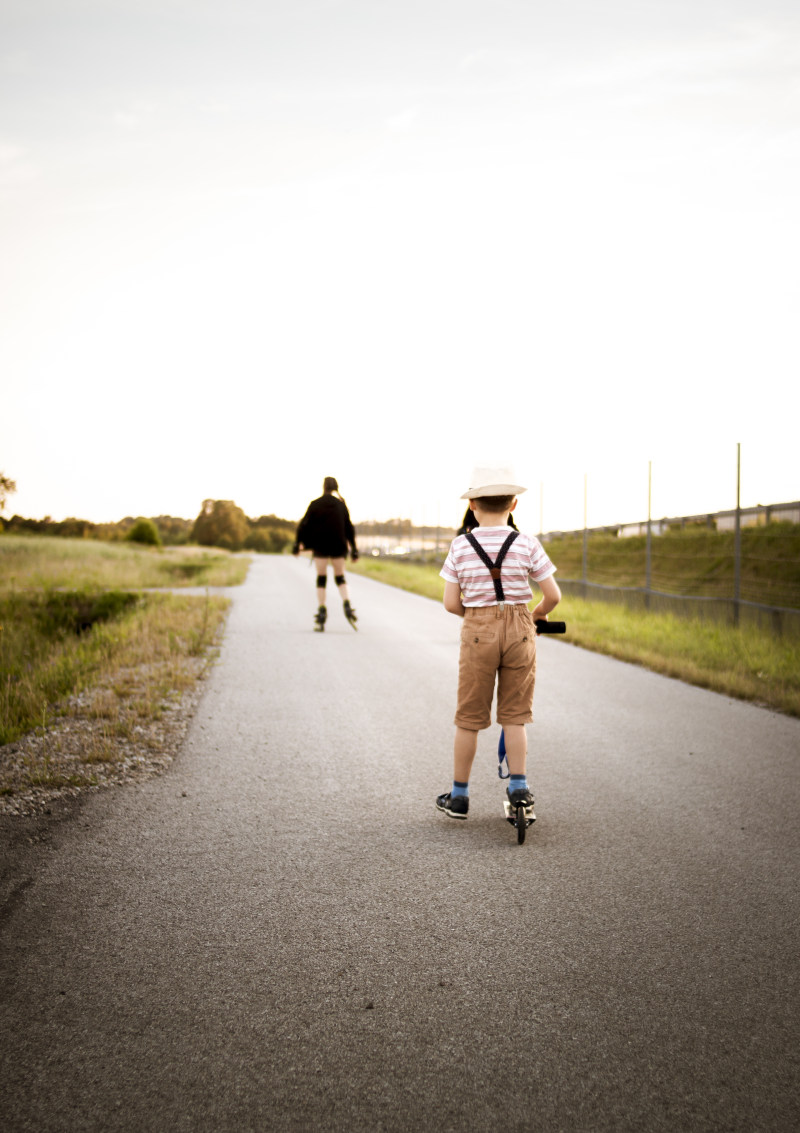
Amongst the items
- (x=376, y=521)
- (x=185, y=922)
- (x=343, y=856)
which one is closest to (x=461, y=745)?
(x=343, y=856)

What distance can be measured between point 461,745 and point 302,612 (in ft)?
34.2

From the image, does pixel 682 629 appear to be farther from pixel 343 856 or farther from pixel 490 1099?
pixel 490 1099

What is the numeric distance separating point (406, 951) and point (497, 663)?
140 centimetres

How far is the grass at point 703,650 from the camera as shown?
23.4ft

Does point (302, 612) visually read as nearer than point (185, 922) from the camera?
No

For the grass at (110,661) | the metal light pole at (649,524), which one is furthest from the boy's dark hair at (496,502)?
the metal light pole at (649,524)

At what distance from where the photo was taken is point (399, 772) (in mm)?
4523

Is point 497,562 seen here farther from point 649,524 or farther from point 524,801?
point 649,524

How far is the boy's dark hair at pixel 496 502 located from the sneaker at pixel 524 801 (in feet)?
4.24

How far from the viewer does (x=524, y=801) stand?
11.4 ft

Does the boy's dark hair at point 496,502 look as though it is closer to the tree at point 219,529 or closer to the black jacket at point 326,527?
the black jacket at point 326,527

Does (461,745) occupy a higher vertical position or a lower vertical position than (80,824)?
higher

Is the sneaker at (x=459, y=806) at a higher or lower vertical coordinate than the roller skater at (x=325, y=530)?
lower

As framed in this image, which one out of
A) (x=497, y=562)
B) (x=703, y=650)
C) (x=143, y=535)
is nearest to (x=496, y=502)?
(x=497, y=562)
